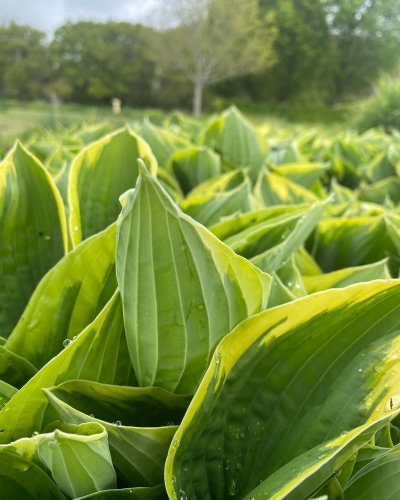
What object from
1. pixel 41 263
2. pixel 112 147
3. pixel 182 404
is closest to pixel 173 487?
pixel 182 404

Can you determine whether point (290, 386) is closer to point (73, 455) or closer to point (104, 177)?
point (73, 455)


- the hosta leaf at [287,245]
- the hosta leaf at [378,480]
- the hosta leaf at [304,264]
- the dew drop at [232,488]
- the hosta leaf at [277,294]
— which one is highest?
the hosta leaf at [287,245]

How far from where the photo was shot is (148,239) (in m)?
0.43

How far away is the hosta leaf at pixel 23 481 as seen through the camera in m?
0.43

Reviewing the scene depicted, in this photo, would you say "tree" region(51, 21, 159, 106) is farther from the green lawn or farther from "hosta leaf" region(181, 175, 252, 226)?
"hosta leaf" region(181, 175, 252, 226)

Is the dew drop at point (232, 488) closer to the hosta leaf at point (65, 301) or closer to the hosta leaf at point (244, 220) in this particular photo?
the hosta leaf at point (65, 301)

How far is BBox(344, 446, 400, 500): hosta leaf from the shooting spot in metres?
0.43

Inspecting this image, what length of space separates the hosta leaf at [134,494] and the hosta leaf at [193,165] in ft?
3.26

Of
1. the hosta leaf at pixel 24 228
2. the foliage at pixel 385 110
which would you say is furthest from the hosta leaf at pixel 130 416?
the foliage at pixel 385 110

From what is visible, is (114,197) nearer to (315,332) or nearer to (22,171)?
(22,171)

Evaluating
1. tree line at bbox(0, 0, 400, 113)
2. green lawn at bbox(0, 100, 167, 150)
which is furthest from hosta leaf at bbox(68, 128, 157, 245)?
tree line at bbox(0, 0, 400, 113)

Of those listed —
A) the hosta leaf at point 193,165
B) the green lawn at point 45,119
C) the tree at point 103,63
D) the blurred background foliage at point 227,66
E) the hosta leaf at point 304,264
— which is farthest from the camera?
the tree at point 103,63

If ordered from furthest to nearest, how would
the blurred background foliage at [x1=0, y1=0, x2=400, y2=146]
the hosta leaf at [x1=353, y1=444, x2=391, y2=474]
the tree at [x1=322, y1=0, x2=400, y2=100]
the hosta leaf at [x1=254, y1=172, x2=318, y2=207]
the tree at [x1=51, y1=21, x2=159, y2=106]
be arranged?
the tree at [x1=51, y1=21, x2=159, y2=106]
the tree at [x1=322, y1=0, x2=400, y2=100]
the blurred background foliage at [x1=0, y1=0, x2=400, y2=146]
the hosta leaf at [x1=254, y1=172, x2=318, y2=207]
the hosta leaf at [x1=353, y1=444, x2=391, y2=474]

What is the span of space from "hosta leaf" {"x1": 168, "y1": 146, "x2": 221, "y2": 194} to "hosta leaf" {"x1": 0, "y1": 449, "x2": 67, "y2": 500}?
100cm
